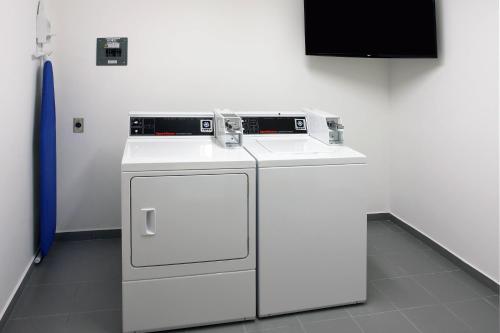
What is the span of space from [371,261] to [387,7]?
1.95 meters

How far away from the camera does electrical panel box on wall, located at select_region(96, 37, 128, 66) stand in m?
3.15

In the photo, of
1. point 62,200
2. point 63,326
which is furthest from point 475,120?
point 62,200

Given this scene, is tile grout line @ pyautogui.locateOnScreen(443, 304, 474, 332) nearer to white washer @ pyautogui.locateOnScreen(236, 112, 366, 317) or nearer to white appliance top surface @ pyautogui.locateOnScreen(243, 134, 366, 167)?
white washer @ pyautogui.locateOnScreen(236, 112, 366, 317)

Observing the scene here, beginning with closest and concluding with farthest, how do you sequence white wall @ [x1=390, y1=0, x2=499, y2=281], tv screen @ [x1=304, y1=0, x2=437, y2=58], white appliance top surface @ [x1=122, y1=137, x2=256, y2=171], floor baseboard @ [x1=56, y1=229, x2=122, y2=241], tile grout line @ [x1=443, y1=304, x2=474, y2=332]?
white appliance top surface @ [x1=122, y1=137, x2=256, y2=171], tile grout line @ [x1=443, y1=304, x2=474, y2=332], white wall @ [x1=390, y1=0, x2=499, y2=281], tv screen @ [x1=304, y1=0, x2=437, y2=58], floor baseboard @ [x1=56, y1=229, x2=122, y2=241]

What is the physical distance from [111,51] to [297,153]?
1837mm

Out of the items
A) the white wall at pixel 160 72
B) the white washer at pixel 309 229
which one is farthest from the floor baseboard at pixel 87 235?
the white washer at pixel 309 229

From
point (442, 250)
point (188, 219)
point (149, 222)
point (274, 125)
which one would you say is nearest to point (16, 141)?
point (149, 222)

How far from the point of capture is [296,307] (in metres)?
2.25

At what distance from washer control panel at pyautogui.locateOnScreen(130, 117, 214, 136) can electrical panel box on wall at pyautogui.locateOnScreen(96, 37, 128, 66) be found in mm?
762

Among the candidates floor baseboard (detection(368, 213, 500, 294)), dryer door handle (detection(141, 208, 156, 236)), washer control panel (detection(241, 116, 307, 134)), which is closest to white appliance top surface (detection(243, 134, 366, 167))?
washer control panel (detection(241, 116, 307, 134))

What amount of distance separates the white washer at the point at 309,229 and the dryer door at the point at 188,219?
14 centimetres

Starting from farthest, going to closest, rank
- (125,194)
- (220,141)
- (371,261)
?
(371,261)
(220,141)
(125,194)

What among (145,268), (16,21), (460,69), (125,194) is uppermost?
(16,21)

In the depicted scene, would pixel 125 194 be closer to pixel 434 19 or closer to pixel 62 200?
pixel 62 200
